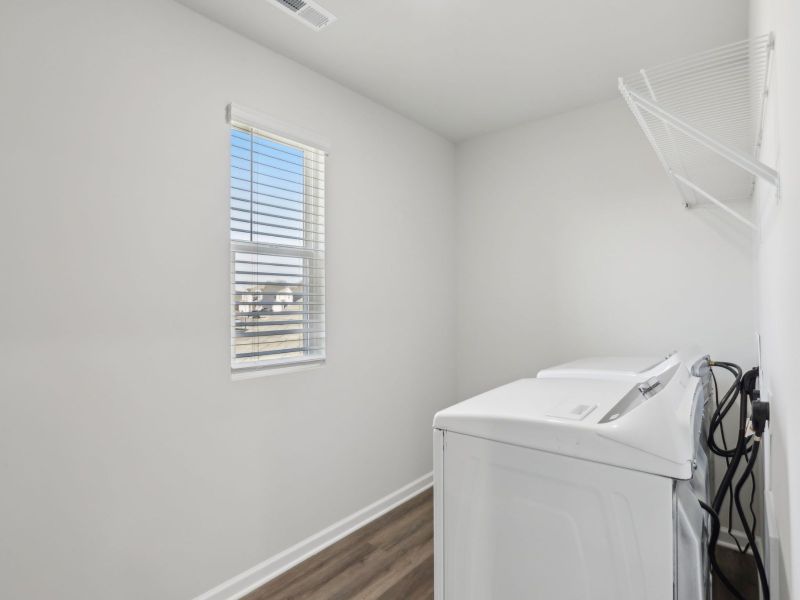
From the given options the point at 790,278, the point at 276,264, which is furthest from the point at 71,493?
the point at 790,278

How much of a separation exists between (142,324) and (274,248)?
2.34ft

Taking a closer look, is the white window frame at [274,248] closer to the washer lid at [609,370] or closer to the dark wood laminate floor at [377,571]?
the dark wood laminate floor at [377,571]

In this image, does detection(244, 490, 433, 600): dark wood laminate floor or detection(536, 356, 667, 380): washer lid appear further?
detection(244, 490, 433, 600): dark wood laminate floor

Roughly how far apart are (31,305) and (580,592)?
185 cm

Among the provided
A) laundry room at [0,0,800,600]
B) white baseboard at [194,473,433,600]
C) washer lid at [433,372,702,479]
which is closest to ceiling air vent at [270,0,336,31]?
laundry room at [0,0,800,600]

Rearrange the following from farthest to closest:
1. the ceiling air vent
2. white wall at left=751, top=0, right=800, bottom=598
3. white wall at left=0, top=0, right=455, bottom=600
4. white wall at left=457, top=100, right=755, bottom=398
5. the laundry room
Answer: white wall at left=457, top=100, right=755, bottom=398
the ceiling air vent
white wall at left=0, top=0, right=455, bottom=600
the laundry room
white wall at left=751, top=0, right=800, bottom=598

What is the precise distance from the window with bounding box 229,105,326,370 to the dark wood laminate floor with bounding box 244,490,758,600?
1.05 meters

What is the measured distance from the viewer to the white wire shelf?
3.18ft

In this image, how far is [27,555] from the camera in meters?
1.47

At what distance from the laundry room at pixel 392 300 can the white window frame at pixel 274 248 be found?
0.02 metres

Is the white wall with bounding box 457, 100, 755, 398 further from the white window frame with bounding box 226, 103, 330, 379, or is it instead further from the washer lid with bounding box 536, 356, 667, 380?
the white window frame with bounding box 226, 103, 330, 379

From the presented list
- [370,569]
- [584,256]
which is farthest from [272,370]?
[584,256]

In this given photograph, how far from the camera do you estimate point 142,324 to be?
1751 millimetres

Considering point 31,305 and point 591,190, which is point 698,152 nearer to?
point 591,190
